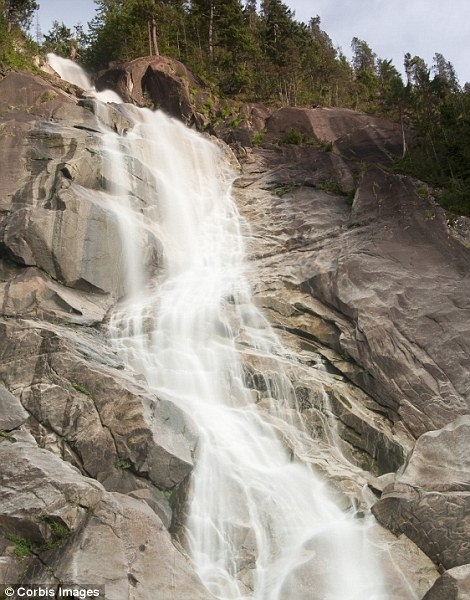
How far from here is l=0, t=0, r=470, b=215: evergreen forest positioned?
2958 centimetres

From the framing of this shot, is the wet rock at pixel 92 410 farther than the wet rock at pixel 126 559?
Yes

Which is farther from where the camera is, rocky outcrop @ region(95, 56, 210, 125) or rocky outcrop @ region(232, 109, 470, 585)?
rocky outcrop @ region(95, 56, 210, 125)

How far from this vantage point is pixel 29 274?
16453 mm

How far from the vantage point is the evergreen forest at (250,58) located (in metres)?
29.6

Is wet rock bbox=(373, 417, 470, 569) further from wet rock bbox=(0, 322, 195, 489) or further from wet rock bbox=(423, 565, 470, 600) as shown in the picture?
wet rock bbox=(0, 322, 195, 489)

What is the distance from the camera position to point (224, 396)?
14070 mm

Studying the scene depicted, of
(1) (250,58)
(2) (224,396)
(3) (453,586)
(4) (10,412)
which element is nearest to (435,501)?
(3) (453,586)

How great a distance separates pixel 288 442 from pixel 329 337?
4.73 metres

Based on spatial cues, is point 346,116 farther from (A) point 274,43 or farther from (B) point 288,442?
(B) point 288,442

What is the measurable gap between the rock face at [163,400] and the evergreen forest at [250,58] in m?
4.49

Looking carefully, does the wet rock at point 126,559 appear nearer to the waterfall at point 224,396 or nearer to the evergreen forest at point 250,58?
the waterfall at point 224,396

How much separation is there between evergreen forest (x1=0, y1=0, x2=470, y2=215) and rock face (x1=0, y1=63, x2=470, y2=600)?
4.49m

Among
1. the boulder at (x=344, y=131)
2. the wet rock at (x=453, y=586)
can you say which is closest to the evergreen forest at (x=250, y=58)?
the boulder at (x=344, y=131)

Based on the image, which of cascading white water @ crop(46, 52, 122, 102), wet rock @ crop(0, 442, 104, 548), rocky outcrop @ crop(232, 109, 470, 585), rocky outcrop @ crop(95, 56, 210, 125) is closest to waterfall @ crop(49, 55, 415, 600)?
rocky outcrop @ crop(232, 109, 470, 585)
